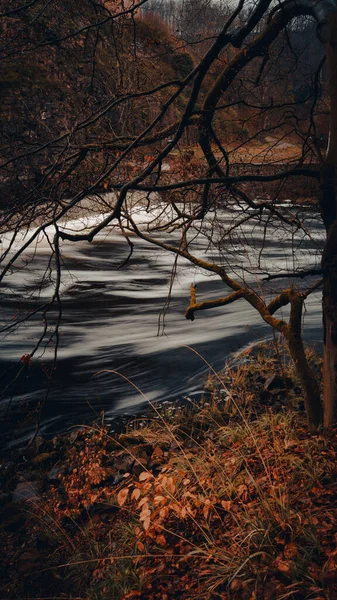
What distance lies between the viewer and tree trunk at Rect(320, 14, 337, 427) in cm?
459

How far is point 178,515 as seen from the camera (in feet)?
13.6

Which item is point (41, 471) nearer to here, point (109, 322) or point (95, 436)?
point (95, 436)

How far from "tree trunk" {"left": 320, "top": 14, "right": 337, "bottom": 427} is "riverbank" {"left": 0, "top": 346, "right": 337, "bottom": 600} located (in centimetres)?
55

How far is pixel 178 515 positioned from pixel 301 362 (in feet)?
6.14

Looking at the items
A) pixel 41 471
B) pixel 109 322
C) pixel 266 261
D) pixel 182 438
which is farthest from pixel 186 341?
pixel 266 261

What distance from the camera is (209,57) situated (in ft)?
12.8

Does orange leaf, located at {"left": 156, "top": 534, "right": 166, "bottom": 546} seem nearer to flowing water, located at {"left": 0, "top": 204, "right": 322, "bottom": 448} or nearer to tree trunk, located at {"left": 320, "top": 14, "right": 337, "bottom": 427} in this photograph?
flowing water, located at {"left": 0, "top": 204, "right": 322, "bottom": 448}

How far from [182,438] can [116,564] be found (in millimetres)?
2570

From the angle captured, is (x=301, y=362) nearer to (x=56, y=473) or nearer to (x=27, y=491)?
(x=56, y=473)

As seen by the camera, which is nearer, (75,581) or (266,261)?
(75,581)

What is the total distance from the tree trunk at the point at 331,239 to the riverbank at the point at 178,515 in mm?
552

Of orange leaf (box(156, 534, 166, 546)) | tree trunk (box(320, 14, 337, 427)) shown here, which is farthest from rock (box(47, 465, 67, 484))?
tree trunk (box(320, 14, 337, 427))

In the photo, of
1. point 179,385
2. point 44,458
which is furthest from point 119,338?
point 44,458

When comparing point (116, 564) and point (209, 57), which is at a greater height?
point (209, 57)
